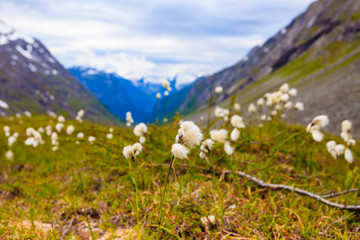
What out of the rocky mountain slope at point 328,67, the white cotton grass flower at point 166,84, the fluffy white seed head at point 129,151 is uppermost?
the rocky mountain slope at point 328,67

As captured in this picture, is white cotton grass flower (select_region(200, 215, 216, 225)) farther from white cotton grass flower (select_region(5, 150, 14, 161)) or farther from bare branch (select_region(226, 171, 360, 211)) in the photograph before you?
white cotton grass flower (select_region(5, 150, 14, 161))

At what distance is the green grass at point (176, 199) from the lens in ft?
9.30

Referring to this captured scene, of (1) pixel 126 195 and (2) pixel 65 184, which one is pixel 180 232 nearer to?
(1) pixel 126 195

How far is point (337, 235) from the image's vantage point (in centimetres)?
273

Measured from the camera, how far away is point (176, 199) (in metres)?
3.26

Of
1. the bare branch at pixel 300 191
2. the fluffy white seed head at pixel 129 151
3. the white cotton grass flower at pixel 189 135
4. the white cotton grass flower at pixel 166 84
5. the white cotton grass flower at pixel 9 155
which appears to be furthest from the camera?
the white cotton grass flower at pixel 9 155

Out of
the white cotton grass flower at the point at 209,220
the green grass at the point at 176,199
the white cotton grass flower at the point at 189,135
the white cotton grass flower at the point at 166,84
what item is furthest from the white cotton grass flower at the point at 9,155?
the white cotton grass flower at the point at 189,135

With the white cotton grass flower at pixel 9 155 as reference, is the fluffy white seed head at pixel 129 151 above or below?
above

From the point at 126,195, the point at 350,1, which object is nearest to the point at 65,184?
the point at 126,195

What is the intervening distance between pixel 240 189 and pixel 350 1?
139 metres

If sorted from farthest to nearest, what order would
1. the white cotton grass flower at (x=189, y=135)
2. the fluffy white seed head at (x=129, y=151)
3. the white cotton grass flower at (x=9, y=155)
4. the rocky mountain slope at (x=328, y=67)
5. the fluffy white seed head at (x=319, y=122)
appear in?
1. the rocky mountain slope at (x=328, y=67)
2. the white cotton grass flower at (x=9, y=155)
3. the fluffy white seed head at (x=319, y=122)
4. the fluffy white seed head at (x=129, y=151)
5. the white cotton grass flower at (x=189, y=135)

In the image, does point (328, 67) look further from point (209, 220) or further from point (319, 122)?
point (209, 220)

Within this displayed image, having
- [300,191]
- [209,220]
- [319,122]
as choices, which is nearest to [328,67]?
[319,122]

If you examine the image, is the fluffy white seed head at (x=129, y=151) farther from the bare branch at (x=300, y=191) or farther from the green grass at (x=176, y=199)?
the bare branch at (x=300, y=191)
